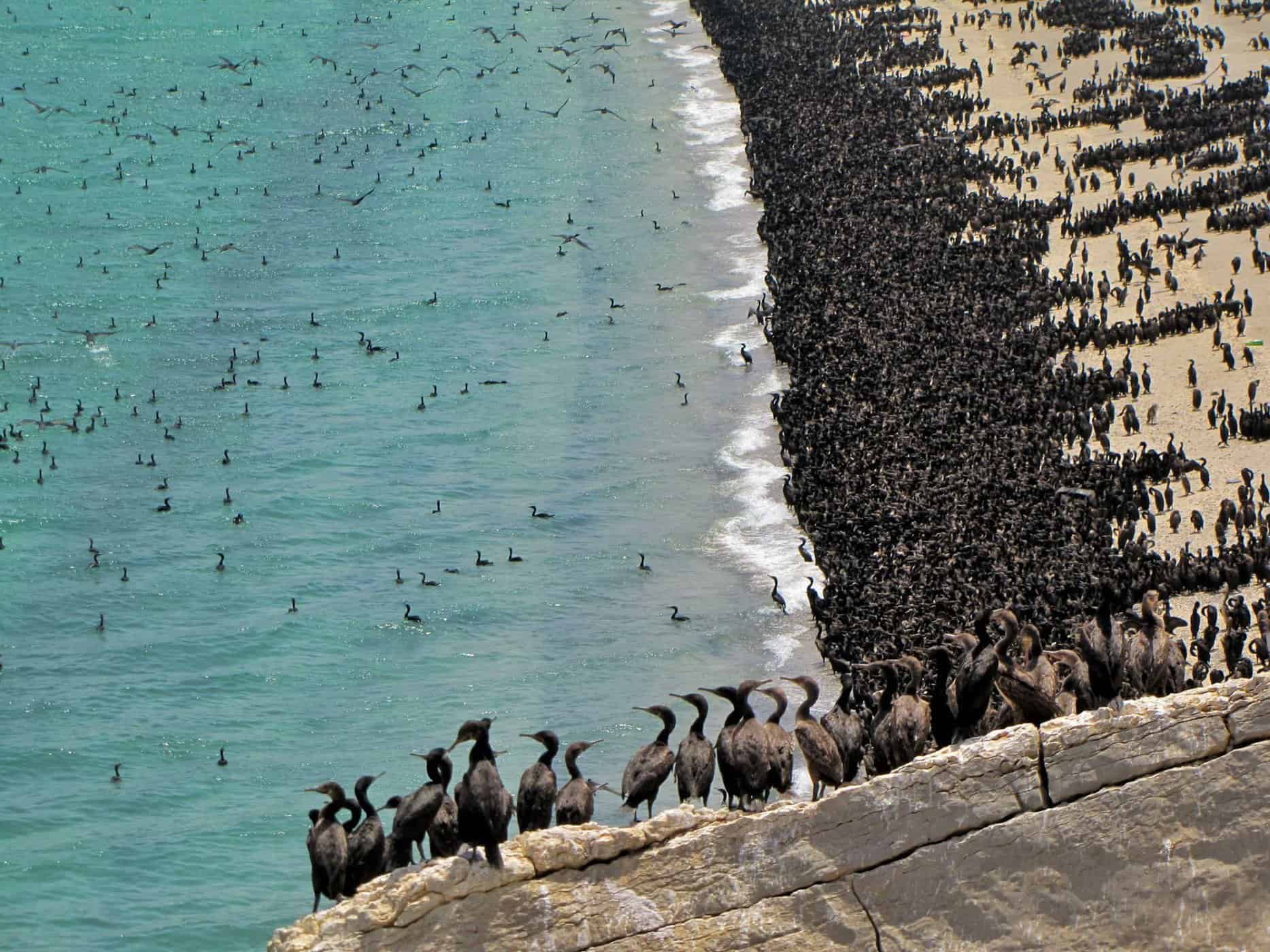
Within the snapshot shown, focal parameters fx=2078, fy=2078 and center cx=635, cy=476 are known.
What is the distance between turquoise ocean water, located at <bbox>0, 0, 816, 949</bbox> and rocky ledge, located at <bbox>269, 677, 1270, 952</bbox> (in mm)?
13408

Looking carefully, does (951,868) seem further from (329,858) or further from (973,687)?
(329,858)

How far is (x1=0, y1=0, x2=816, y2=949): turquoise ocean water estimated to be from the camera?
35.3 meters

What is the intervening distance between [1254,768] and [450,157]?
6875cm

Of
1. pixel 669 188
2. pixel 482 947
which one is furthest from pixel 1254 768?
pixel 669 188

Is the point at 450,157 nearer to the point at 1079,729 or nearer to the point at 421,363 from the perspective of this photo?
the point at 421,363

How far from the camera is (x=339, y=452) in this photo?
52906mm

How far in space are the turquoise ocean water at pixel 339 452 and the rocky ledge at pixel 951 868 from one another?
13408mm

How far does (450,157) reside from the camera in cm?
8312

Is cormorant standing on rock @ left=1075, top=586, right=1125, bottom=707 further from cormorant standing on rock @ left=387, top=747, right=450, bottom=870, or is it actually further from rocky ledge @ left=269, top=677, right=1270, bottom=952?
cormorant standing on rock @ left=387, top=747, right=450, bottom=870

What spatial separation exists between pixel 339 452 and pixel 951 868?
37372mm

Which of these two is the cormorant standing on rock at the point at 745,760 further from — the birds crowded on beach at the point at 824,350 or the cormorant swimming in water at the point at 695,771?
the cormorant swimming in water at the point at 695,771

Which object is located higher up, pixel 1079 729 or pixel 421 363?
pixel 1079 729

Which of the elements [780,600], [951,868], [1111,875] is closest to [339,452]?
[780,600]

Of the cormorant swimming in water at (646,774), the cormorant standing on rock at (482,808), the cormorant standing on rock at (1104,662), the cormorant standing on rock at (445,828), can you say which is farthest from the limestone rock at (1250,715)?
the cormorant standing on rock at (445,828)
